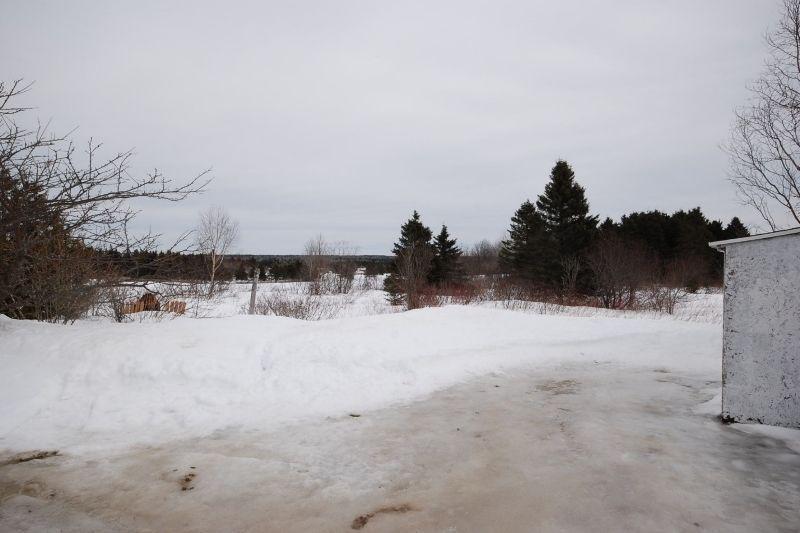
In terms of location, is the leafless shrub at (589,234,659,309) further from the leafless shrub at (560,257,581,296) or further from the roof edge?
the roof edge

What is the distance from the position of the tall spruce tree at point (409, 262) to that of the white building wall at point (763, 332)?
587 inches

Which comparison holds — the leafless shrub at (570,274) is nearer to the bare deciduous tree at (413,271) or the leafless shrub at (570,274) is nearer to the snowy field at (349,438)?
the bare deciduous tree at (413,271)

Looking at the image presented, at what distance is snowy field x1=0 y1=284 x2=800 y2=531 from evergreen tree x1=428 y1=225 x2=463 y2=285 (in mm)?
23922

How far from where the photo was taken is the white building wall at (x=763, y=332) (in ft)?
14.9

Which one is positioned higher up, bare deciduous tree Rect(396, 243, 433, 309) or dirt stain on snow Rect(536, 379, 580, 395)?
bare deciduous tree Rect(396, 243, 433, 309)

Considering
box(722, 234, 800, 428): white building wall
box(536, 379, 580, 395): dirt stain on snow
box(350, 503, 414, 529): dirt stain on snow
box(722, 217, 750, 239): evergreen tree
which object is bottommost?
box(350, 503, 414, 529): dirt stain on snow

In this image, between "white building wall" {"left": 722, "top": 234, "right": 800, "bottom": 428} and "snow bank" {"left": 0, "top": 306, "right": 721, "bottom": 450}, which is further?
"snow bank" {"left": 0, "top": 306, "right": 721, "bottom": 450}

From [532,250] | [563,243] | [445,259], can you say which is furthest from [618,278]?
[445,259]

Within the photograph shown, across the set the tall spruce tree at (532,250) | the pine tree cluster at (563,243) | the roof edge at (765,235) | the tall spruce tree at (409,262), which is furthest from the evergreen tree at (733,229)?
the roof edge at (765,235)

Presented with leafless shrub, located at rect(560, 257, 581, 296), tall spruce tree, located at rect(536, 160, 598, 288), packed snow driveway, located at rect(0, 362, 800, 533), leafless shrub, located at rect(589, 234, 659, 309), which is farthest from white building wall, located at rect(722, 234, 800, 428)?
tall spruce tree, located at rect(536, 160, 598, 288)

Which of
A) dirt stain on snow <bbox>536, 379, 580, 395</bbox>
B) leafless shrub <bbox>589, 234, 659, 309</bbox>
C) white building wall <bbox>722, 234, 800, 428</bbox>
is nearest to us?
white building wall <bbox>722, 234, 800, 428</bbox>

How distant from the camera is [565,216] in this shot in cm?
3034

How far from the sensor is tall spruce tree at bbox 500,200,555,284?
30109mm

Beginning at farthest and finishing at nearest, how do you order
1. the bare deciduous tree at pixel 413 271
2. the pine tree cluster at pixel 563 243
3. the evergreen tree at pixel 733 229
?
the evergreen tree at pixel 733 229 → the pine tree cluster at pixel 563 243 → the bare deciduous tree at pixel 413 271
